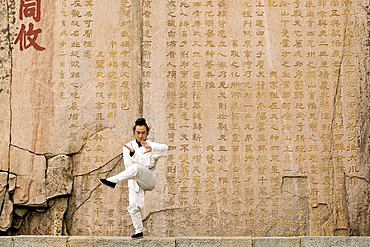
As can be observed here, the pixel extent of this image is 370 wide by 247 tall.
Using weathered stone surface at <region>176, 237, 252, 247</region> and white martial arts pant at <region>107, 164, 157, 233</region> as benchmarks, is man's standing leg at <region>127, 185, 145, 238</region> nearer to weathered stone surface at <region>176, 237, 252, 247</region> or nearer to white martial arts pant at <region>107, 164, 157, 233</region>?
white martial arts pant at <region>107, 164, 157, 233</region>

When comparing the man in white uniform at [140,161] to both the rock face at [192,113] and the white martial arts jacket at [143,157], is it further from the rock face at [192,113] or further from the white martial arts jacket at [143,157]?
the rock face at [192,113]

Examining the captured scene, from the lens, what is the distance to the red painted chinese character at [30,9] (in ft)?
24.8

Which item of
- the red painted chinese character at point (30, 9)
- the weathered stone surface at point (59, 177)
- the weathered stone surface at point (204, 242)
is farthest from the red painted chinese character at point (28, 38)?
the weathered stone surface at point (204, 242)

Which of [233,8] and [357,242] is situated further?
[233,8]

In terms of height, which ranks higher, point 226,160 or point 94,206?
point 226,160

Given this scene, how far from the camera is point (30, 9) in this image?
24.8 feet

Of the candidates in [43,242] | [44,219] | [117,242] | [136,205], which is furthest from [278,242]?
[44,219]

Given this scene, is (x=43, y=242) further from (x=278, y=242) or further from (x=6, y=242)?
(x=278, y=242)

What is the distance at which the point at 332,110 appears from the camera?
285 inches

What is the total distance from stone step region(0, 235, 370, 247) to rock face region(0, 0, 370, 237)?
2.65ft

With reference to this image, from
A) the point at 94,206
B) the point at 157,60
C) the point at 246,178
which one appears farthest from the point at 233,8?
the point at 94,206

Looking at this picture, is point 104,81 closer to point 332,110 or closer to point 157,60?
point 157,60

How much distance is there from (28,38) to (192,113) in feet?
7.05

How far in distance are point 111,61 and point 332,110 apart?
2621 millimetres
